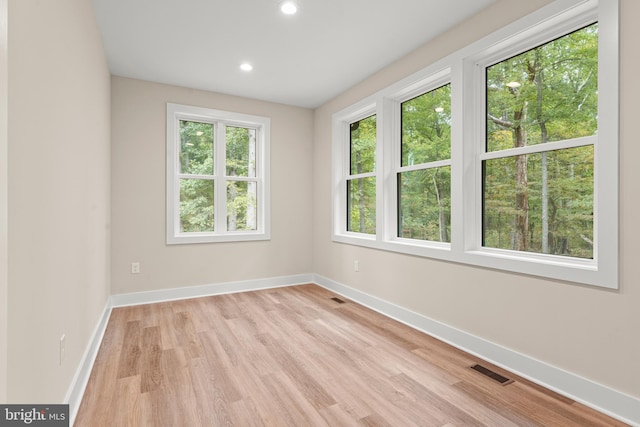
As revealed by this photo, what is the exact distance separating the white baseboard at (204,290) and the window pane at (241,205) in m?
0.75

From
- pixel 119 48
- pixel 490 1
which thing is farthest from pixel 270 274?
pixel 490 1

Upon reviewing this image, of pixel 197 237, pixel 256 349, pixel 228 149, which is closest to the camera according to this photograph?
pixel 256 349

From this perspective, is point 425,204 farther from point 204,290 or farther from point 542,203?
point 204,290

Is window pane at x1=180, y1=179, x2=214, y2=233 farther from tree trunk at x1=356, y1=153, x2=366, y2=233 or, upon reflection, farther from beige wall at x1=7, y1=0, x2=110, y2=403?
tree trunk at x1=356, y1=153, x2=366, y2=233

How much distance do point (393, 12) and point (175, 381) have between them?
3.01 meters

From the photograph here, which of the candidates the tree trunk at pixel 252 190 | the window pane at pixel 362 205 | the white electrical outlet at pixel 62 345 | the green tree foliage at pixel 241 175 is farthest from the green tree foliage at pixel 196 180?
the white electrical outlet at pixel 62 345

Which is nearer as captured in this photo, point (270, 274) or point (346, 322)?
point (346, 322)

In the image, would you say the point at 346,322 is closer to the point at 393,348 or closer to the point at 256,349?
the point at 393,348

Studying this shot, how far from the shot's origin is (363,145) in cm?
405

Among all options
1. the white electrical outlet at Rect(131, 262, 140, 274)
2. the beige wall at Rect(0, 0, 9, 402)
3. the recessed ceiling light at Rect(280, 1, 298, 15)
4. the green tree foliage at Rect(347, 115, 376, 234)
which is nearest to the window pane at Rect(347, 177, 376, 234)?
the green tree foliage at Rect(347, 115, 376, 234)

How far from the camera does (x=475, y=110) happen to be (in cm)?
262

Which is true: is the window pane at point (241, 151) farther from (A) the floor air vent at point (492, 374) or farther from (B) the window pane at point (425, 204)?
(A) the floor air vent at point (492, 374)

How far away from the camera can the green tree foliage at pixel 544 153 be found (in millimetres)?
2029

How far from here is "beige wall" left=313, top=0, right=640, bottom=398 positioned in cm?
172
